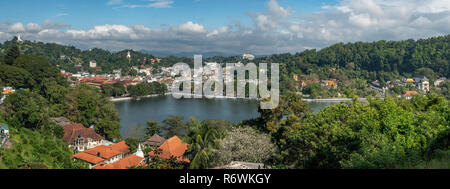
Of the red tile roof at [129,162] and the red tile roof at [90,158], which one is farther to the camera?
the red tile roof at [90,158]

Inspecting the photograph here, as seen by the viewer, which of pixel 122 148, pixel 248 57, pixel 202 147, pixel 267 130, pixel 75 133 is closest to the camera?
pixel 202 147

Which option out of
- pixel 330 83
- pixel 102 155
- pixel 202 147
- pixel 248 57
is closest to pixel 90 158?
pixel 102 155

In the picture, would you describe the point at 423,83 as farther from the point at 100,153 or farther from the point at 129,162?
the point at 129,162

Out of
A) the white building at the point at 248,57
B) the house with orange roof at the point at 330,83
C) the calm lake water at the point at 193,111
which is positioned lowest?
the calm lake water at the point at 193,111

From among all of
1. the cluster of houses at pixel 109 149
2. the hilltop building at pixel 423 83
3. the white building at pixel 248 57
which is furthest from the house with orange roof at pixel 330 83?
the white building at pixel 248 57

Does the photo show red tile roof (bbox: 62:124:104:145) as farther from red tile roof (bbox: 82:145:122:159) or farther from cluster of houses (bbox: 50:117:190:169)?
red tile roof (bbox: 82:145:122:159)

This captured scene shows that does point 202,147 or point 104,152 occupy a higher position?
point 202,147

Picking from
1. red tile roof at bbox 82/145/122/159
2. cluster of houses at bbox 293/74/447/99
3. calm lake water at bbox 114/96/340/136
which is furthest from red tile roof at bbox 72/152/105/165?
cluster of houses at bbox 293/74/447/99

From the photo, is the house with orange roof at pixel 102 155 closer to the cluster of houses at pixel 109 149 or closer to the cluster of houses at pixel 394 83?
the cluster of houses at pixel 109 149
